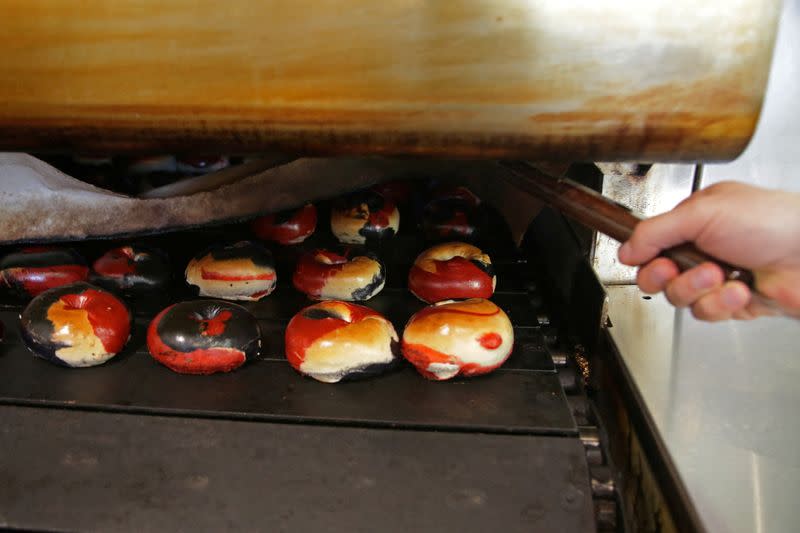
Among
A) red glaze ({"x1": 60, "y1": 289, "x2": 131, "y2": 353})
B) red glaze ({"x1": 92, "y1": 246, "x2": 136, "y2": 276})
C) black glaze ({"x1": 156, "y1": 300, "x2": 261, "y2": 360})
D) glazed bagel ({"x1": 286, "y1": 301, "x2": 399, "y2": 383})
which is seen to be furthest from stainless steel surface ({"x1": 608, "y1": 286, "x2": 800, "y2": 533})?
red glaze ({"x1": 92, "y1": 246, "x2": 136, "y2": 276})

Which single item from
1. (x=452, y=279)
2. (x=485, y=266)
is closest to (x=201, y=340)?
(x=452, y=279)

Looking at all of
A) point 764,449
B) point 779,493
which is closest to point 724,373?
point 764,449

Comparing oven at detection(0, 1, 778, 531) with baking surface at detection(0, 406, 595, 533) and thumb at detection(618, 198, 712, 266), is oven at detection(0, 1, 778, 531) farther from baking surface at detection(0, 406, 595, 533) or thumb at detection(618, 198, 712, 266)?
thumb at detection(618, 198, 712, 266)

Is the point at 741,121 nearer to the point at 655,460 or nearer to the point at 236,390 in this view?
the point at 655,460

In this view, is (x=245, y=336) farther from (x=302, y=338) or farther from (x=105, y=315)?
(x=105, y=315)

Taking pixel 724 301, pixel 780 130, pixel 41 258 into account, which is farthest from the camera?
pixel 41 258

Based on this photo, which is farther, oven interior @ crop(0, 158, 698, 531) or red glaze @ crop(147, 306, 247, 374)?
red glaze @ crop(147, 306, 247, 374)
